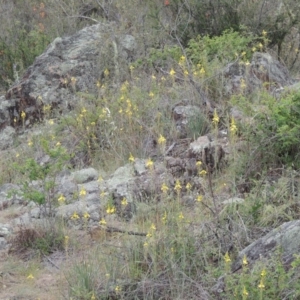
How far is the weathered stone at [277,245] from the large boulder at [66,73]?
14.8 feet

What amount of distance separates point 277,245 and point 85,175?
8.94 ft

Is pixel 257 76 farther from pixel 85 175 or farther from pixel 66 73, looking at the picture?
pixel 66 73

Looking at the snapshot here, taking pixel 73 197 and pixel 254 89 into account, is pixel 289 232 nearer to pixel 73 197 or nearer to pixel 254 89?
pixel 73 197

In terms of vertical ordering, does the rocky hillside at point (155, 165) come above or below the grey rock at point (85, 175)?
above

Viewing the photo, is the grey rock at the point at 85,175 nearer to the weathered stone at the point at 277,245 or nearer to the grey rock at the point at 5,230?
the grey rock at the point at 5,230

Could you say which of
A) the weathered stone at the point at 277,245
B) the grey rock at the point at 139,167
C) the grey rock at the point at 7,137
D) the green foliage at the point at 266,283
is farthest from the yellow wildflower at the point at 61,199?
the grey rock at the point at 7,137

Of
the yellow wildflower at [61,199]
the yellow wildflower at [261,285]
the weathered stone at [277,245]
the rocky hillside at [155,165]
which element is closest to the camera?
the yellow wildflower at [261,285]

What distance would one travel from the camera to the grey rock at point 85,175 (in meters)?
6.58

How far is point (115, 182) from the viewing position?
6152 millimetres

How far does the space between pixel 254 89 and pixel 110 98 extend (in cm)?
169

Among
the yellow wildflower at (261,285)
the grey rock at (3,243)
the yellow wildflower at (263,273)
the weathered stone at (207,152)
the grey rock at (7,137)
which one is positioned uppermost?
the yellow wildflower at (263,273)

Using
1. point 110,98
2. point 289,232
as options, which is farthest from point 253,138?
point 110,98

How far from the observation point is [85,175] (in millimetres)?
6645

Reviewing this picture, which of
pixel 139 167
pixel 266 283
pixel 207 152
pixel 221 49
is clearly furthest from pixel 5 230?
pixel 221 49
